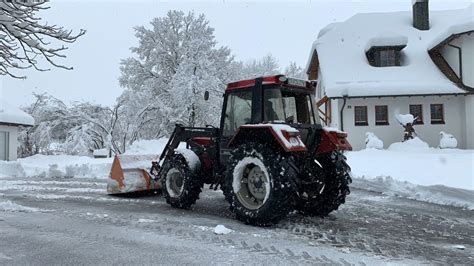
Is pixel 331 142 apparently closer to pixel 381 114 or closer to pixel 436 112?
pixel 381 114

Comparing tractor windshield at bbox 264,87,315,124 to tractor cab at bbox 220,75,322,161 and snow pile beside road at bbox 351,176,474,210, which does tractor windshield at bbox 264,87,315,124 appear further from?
snow pile beside road at bbox 351,176,474,210

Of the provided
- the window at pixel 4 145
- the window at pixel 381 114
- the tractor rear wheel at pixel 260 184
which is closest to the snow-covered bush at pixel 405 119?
the window at pixel 381 114

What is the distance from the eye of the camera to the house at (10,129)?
2064cm

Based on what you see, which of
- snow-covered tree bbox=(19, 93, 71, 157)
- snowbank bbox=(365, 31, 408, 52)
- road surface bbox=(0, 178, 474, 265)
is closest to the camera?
road surface bbox=(0, 178, 474, 265)

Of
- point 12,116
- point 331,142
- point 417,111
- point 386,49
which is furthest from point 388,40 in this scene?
point 12,116

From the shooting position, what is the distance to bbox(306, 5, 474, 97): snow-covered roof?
19125mm

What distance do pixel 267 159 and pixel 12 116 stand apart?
62.2 ft

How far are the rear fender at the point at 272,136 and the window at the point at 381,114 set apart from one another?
618 inches

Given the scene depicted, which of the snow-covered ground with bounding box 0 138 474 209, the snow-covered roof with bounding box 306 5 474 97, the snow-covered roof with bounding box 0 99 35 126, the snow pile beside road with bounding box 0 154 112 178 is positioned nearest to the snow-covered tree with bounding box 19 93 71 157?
the snow-covered roof with bounding box 0 99 35 126

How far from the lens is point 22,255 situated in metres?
4.40

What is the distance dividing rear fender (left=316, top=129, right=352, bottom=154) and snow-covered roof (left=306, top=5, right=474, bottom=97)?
13.0 metres

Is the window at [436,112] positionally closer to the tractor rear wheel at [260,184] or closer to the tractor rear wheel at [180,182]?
the tractor rear wheel at [180,182]

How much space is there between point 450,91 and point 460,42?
2917mm

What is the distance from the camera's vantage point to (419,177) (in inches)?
403
